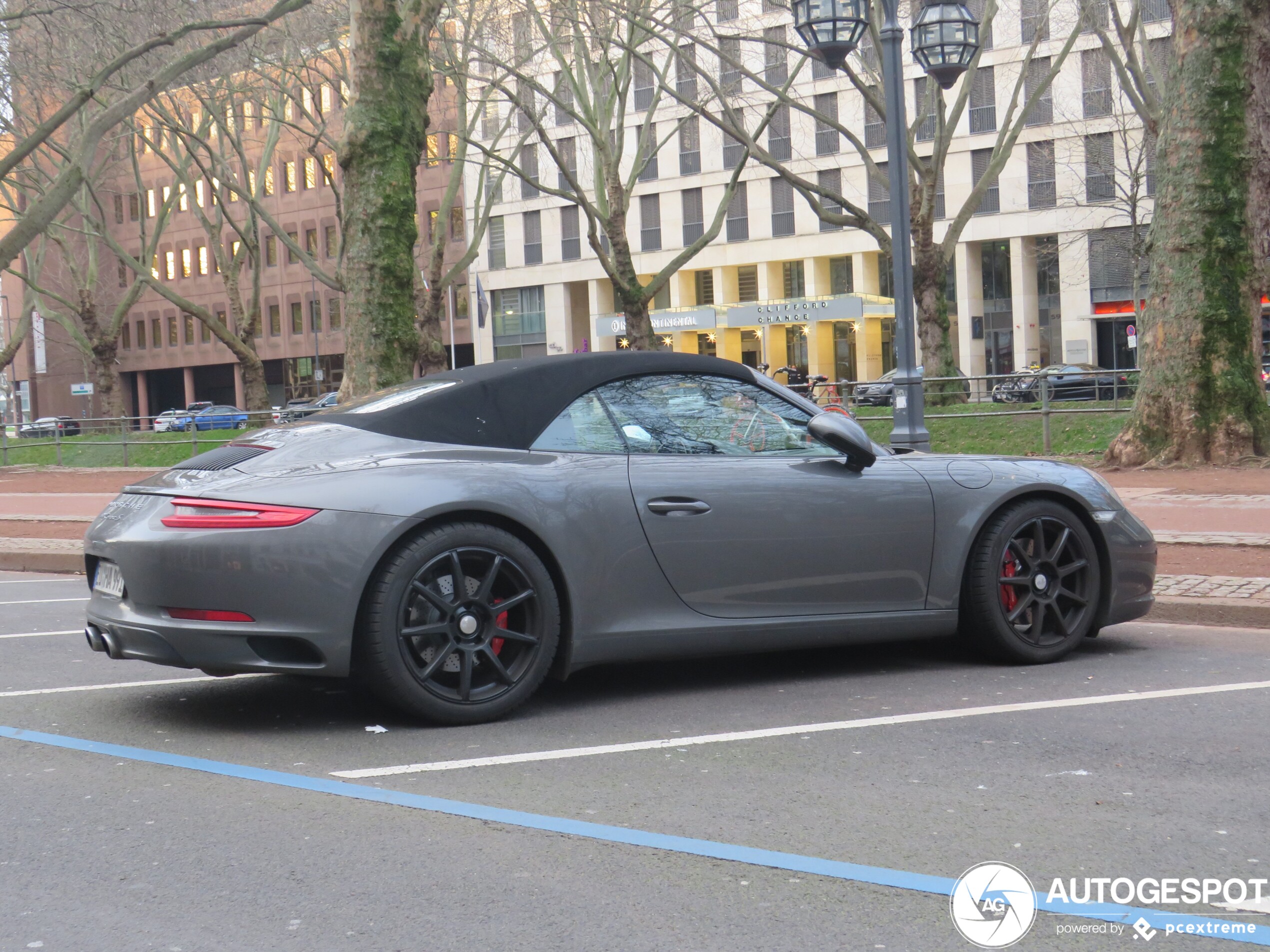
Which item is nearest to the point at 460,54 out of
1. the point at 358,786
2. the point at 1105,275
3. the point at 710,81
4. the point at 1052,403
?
the point at 710,81

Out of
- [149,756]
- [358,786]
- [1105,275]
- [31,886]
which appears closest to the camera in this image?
[31,886]

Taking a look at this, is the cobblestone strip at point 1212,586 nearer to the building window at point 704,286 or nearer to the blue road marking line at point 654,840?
the blue road marking line at point 654,840

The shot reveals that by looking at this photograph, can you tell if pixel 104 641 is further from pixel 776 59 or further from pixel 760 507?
pixel 776 59

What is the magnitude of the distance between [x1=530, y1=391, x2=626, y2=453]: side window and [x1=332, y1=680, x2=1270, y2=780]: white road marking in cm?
123

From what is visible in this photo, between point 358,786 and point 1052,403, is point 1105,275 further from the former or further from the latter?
point 358,786

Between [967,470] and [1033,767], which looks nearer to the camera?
[1033,767]

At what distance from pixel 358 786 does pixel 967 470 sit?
122 inches

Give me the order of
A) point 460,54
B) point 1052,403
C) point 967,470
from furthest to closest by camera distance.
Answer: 1. point 460,54
2. point 1052,403
3. point 967,470

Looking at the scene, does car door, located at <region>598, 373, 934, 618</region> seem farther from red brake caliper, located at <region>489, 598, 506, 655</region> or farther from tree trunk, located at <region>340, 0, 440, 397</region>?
tree trunk, located at <region>340, 0, 440, 397</region>

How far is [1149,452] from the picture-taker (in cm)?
1628

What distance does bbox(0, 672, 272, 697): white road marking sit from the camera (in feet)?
20.7

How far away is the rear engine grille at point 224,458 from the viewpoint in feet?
17.8

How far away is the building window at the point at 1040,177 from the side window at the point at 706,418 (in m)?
49.5

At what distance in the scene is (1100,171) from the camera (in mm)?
50188
